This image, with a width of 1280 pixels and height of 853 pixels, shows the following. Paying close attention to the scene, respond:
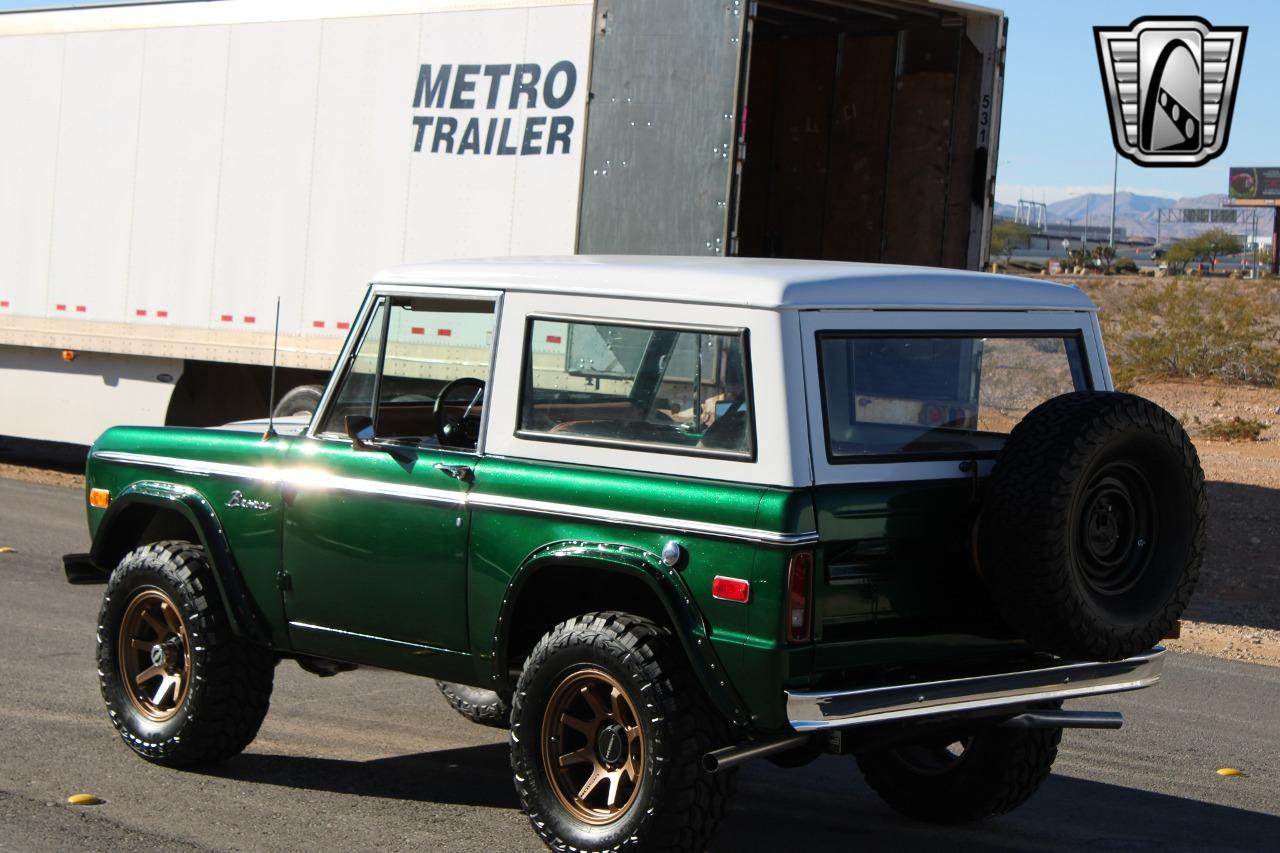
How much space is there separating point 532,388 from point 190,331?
9.78 meters

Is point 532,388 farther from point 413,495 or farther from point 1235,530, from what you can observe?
point 1235,530

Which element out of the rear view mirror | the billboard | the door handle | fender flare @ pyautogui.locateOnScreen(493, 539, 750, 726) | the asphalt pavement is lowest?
the asphalt pavement

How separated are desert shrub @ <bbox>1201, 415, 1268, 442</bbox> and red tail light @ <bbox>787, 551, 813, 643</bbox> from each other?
19.1 metres

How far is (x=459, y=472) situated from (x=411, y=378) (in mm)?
687

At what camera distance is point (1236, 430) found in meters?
22.8

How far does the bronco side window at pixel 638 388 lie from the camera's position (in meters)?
5.07

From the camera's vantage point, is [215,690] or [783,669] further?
[215,690]

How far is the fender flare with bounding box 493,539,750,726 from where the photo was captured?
491 centimetres

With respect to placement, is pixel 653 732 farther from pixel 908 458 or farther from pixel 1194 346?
pixel 1194 346

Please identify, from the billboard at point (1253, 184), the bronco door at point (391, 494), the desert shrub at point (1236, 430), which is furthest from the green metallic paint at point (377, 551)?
the billboard at point (1253, 184)

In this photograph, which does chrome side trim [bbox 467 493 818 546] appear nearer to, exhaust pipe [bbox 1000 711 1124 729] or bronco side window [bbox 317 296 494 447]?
bronco side window [bbox 317 296 494 447]

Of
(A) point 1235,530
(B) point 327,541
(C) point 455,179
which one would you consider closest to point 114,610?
(B) point 327,541

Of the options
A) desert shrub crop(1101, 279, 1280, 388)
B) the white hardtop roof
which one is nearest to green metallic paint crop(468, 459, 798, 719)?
the white hardtop roof

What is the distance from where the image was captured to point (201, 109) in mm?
14664
